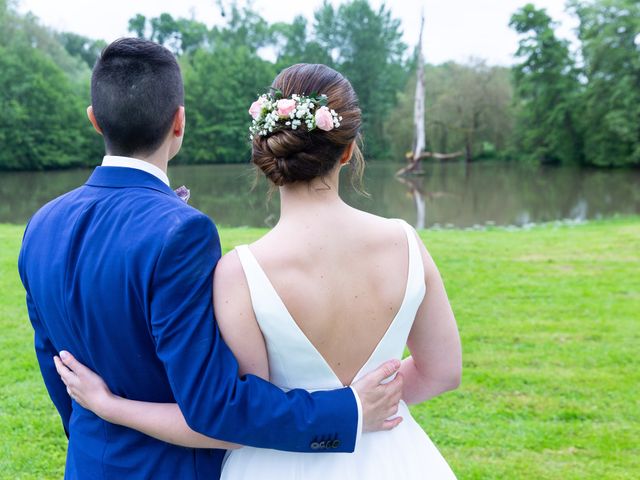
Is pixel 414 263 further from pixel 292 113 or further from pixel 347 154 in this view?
pixel 292 113

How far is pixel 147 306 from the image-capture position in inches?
57.2

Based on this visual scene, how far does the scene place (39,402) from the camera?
14.3 feet

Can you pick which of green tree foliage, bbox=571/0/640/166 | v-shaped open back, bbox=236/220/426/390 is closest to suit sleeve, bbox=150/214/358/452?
v-shaped open back, bbox=236/220/426/390

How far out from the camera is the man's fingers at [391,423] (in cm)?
177

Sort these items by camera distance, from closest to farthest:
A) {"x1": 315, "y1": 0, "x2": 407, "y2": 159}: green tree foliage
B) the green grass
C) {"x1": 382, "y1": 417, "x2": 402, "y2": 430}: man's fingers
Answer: {"x1": 382, "y1": 417, "x2": 402, "y2": 430}: man's fingers
the green grass
{"x1": 315, "y1": 0, "x2": 407, "y2": 159}: green tree foliage

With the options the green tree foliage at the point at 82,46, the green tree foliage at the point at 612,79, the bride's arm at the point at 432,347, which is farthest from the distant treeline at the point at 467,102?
the bride's arm at the point at 432,347

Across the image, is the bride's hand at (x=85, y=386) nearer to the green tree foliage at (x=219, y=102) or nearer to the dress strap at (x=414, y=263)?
the dress strap at (x=414, y=263)

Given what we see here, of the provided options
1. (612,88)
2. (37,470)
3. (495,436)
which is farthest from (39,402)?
(612,88)

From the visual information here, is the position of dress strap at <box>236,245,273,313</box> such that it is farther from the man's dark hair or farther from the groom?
the man's dark hair

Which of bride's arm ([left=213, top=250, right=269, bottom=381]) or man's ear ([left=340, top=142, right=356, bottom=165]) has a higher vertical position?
man's ear ([left=340, top=142, right=356, bottom=165])

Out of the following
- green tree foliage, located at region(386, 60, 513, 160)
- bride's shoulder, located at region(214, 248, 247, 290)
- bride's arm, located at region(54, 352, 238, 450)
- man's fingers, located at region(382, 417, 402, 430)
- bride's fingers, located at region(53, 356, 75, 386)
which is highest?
green tree foliage, located at region(386, 60, 513, 160)

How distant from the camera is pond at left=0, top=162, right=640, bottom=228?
18391 millimetres

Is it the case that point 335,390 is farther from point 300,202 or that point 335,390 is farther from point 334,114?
point 334,114

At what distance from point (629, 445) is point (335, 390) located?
9.55 ft
